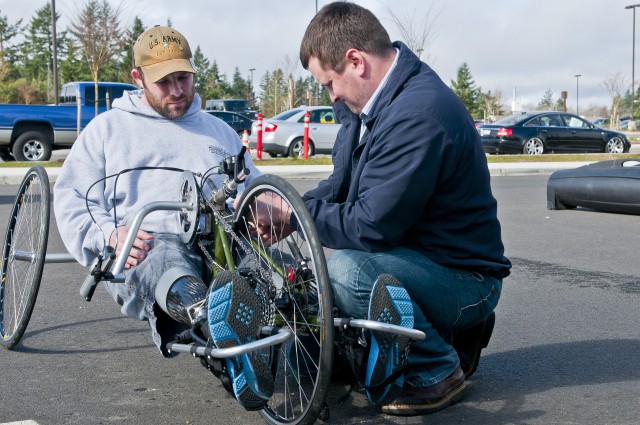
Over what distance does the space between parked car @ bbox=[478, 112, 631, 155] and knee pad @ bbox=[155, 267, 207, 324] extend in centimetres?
2144

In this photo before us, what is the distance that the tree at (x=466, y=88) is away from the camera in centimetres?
8025

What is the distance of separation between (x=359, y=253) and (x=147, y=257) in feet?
2.92

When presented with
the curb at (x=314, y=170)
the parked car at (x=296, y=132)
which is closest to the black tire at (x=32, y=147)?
the curb at (x=314, y=170)

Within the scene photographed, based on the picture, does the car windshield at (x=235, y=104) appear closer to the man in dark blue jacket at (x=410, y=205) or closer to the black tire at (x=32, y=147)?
the black tire at (x=32, y=147)

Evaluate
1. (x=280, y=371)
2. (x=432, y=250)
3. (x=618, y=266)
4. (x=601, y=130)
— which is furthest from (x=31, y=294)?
(x=601, y=130)

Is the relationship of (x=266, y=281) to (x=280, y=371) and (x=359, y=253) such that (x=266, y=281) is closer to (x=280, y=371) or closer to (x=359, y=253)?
(x=359, y=253)

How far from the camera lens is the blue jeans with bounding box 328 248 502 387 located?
3367 mm

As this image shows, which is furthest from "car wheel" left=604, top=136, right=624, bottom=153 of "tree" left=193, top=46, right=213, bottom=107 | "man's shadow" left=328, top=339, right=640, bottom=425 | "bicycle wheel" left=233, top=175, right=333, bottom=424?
"tree" left=193, top=46, right=213, bottom=107

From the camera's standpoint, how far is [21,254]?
466 centimetres

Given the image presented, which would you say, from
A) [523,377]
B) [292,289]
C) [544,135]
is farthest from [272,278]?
[544,135]

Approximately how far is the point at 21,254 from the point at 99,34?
78.1 feet

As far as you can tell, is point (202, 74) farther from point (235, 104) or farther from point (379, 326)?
point (379, 326)

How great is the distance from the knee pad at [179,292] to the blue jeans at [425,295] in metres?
0.51

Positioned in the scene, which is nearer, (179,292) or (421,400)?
(179,292)
